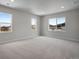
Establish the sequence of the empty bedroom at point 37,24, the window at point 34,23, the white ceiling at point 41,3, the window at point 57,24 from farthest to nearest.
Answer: the window at point 34,23, the window at point 57,24, the empty bedroom at point 37,24, the white ceiling at point 41,3

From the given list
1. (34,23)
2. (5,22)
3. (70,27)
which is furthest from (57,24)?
(5,22)

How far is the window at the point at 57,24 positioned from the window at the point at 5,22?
418 cm

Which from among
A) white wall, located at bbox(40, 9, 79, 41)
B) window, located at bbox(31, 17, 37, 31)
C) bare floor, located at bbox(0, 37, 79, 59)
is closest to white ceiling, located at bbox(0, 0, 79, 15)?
white wall, located at bbox(40, 9, 79, 41)

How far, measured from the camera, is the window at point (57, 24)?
21.0 ft

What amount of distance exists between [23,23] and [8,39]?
6.33 feet

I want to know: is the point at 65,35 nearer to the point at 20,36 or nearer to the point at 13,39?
the point at 20,36

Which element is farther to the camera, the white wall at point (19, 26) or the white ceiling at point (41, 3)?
the white wall at point (19, 26)

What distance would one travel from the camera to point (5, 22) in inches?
197

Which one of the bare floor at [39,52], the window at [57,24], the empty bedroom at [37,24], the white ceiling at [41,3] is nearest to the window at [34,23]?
the empty bedroom at [37,24]

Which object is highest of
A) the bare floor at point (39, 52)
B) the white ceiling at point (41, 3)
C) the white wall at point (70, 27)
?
the white ceiling at point (41, 3)

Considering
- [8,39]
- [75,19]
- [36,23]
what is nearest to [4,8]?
[8,39]

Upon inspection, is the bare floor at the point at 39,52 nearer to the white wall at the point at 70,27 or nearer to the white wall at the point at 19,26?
the white wall at the point at 19,26

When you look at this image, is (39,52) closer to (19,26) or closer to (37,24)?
(19,26)

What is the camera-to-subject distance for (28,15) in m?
6.70
